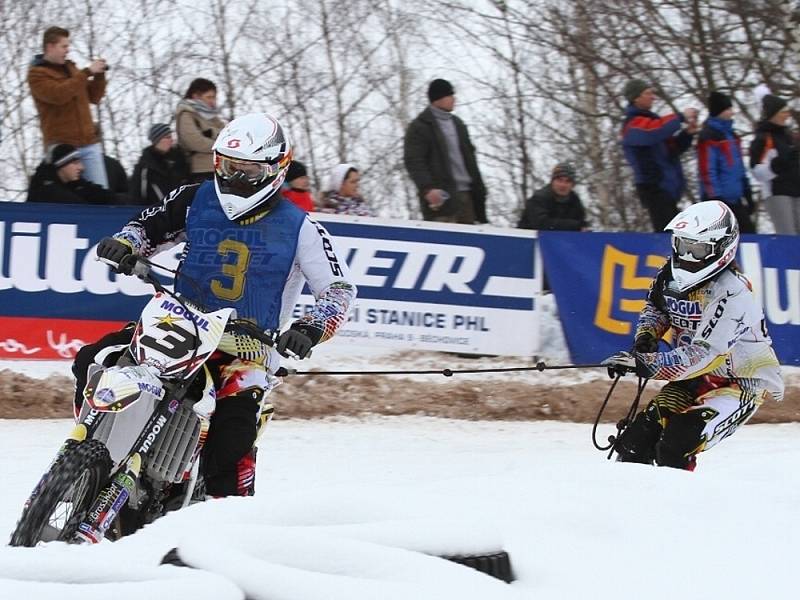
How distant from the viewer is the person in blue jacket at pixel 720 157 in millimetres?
11438

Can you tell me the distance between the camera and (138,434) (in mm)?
5293

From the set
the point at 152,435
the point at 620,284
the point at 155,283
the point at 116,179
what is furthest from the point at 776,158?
the point at 152,435

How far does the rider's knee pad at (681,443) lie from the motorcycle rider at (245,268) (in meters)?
2.28

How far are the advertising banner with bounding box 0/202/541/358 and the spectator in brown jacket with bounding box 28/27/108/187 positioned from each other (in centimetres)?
55

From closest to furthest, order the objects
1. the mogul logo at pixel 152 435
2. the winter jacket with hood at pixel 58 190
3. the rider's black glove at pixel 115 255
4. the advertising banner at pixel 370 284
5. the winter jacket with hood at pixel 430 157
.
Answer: the mogul logo at pixel 152 435 → the rider's black glove at pixel 115 255 → the advertising banner at pixel 370 284 → the winter jacket with hood at pixel 58 190 → the winter jacket with hood at pixel 430 157

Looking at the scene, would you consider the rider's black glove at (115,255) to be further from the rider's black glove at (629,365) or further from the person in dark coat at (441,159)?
the person in dark coat at (441,159)

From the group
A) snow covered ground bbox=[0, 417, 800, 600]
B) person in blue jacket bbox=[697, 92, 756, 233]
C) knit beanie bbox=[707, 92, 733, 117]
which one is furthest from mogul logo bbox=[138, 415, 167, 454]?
knit beanie bbox=[707, 92, 733, 117]

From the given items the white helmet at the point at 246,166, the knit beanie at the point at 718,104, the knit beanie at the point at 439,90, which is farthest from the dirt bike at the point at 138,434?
the knit beanie at the point at 718,104

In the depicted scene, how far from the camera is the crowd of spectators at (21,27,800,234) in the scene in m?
10.5

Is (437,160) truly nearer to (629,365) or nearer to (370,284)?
(370,284)

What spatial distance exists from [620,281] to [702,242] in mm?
3996

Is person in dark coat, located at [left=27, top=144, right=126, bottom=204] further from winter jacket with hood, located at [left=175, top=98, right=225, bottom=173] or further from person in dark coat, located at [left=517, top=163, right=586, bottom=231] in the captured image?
person in dark coat, located at [left=517, top=163, right=586, bottom=231]

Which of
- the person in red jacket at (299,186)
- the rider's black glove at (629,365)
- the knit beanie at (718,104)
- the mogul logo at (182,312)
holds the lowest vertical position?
the rider's black glove at (629,365)

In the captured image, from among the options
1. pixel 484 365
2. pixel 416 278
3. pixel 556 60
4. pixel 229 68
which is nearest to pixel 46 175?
pixel 416 278
